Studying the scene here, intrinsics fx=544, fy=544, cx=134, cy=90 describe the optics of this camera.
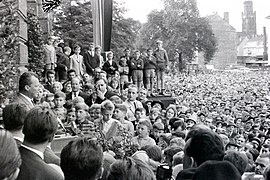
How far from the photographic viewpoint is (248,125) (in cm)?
1562

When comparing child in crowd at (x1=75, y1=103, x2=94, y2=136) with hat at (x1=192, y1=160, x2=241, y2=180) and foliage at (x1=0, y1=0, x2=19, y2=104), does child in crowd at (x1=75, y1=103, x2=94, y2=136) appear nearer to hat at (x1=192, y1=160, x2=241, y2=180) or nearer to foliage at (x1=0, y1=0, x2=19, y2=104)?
foliage at (x1=0, y1=0, x2=19, y2=104)

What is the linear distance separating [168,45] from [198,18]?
6809mm

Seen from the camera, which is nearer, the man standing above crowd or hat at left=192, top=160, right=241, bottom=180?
hat at left=192, top=160, right=241, bottom=180

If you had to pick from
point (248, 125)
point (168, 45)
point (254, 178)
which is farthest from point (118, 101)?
Result: point (168, 45)

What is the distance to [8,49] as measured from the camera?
22.4 feet

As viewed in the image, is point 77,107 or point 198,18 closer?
point 77,107

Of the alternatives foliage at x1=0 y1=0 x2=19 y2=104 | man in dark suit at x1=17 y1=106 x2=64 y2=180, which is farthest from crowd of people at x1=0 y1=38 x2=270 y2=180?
foliage at x1=0 y1=0 x2=19 y2=104

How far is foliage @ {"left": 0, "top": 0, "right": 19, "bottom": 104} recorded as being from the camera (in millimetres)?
6477

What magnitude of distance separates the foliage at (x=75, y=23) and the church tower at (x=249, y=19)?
120549 mm

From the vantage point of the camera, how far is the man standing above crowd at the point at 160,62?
19469 millimetres

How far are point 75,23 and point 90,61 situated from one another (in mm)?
25735

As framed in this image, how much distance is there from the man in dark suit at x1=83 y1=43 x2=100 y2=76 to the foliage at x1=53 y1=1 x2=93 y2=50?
73.7 ft

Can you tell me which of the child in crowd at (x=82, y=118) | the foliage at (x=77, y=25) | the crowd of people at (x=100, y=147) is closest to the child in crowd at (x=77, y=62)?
the crowd of people at (x=100, y=147)

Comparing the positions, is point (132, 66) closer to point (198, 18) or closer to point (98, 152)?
point (98, 152)
